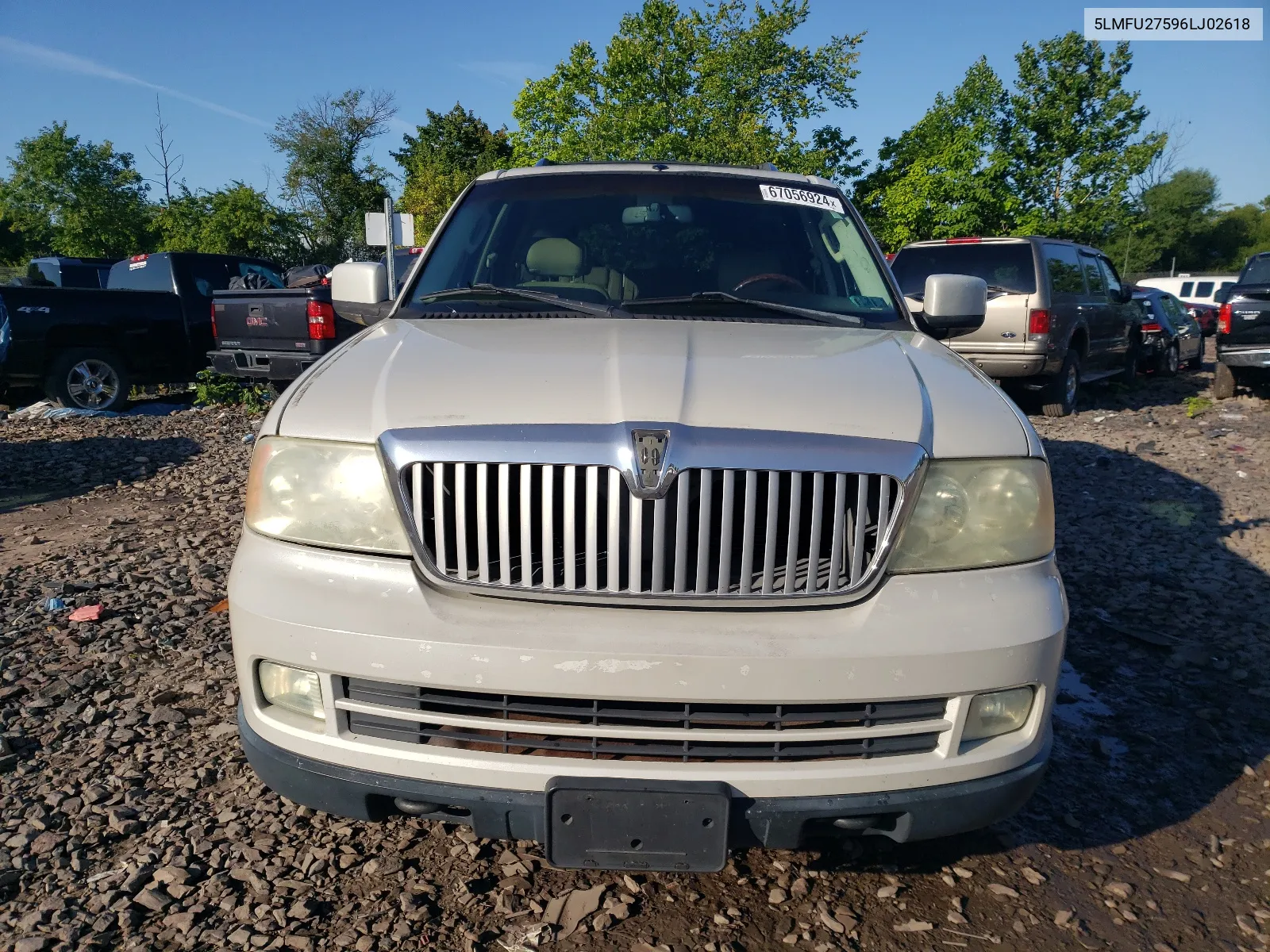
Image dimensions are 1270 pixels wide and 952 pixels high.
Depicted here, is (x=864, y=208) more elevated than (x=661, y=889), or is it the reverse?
(x=864, y=208)

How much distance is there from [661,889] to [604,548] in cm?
103

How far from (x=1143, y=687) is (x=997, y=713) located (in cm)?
206

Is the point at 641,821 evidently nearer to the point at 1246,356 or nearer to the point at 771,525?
the point at 771,525

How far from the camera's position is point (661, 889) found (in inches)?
94.3

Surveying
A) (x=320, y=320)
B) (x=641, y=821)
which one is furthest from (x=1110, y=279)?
(x=641, y=821)

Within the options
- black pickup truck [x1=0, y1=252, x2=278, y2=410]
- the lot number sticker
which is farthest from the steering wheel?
black pickup truck [x1=0, y1=252, x2=278, y2=410]

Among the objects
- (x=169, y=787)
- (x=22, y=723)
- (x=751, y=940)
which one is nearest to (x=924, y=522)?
(x=751, y=940)

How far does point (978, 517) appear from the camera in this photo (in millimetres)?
2057

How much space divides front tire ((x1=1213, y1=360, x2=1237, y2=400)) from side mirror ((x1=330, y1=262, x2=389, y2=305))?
1146 cm

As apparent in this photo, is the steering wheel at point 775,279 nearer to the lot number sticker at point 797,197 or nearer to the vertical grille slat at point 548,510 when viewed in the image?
the lot number sticker at point 797,197

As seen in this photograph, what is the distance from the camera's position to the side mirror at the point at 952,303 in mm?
3318

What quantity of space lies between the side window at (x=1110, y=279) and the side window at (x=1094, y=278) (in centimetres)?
14

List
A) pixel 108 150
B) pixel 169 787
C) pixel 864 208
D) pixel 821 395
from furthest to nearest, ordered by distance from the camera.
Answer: pixel 108 150 < pixel 864 208 < pixel 169 787 < pixel 821 395

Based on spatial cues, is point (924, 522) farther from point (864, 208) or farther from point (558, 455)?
point (864, 208)
